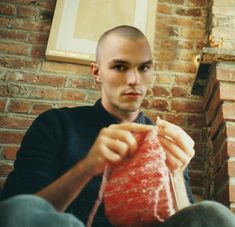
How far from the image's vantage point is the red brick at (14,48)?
6.20 feet

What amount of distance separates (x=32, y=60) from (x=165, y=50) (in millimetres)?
720

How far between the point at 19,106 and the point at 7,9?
0.59 meters

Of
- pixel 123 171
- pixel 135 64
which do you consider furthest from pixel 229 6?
pixel 123 171

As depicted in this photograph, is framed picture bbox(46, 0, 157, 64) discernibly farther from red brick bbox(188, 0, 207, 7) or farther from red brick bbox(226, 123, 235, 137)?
red brick bbox(226, 123, 235, 137)

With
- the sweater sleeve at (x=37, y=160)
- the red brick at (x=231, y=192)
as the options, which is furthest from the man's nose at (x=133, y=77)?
the red brick at (x=231, y=192)

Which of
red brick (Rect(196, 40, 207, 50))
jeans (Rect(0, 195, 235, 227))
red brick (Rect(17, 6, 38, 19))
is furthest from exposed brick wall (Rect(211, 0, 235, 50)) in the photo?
jeans (Rect(0, 195, 235, 227))

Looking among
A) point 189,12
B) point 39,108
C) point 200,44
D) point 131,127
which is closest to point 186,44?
point 200,44

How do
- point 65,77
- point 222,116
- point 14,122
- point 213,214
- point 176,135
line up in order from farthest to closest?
point 65,77, point 14,122, point 222,116, point 176,135, point 213,214

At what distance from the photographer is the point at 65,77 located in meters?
1.86

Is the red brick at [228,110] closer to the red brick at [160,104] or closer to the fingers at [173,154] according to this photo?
the red brick at [160,104]

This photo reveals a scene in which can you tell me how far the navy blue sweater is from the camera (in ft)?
3.38

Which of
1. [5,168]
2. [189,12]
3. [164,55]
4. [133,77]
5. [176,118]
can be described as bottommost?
[5,168]

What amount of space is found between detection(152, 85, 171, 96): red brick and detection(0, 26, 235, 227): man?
48 cm

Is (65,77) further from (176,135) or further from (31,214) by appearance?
(31,214)
